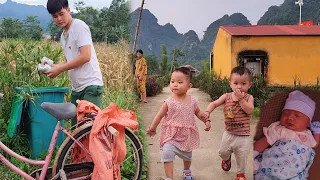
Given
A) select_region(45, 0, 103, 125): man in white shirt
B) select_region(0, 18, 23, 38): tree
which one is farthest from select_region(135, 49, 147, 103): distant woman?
select_region(0, 18, 23, 38): tree

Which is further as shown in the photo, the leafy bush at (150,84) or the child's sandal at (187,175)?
the child's sandal at (187,175)

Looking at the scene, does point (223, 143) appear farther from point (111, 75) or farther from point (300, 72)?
point (111, 75)

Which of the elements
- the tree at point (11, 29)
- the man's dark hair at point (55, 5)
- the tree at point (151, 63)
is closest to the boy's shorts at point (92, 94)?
the man's dark hair at point (55, 5)

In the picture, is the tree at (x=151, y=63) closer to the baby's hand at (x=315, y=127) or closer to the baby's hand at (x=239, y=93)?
the baby's hand at (x=239, y=93)

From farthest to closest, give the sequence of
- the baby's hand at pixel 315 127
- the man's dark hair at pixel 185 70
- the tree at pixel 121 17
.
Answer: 1. the tree at pixel 121 17
2. the man's dark hair at pixel 185 70
3. the baby's hand at pixel 315 127

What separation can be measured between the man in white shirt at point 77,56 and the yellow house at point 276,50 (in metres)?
1.16

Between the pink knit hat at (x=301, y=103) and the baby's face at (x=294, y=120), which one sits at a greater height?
the pink knit hat at (x=301, y=103)

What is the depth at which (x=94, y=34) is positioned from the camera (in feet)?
18.6

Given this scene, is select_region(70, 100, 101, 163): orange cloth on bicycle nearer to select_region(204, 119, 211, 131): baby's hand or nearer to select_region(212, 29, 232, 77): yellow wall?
select_region(204, 119, 211, 131): baby's hand

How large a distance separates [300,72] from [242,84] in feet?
0.85

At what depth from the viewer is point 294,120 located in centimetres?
190

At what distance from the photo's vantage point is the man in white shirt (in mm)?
2605

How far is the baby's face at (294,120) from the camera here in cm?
190

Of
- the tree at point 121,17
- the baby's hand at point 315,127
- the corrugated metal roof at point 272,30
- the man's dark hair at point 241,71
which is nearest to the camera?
the corrugated metal roof at point 272,30
